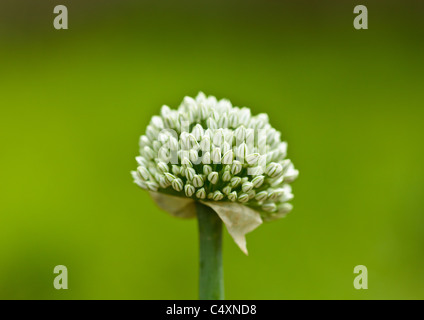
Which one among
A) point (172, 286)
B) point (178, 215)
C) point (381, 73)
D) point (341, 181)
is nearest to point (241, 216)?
point (178, 215)

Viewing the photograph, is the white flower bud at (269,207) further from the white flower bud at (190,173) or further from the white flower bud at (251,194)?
the white flower bud at (190,173)

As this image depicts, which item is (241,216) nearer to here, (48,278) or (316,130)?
(48,278)

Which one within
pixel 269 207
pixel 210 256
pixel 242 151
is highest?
pixel 242 151

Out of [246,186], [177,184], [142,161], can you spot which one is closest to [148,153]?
[142,161]

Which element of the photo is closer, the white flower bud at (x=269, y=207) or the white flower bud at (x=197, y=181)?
the white flower bud at (x=197, y=181)

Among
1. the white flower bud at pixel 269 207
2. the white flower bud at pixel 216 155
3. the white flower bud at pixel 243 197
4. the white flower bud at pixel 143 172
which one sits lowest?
the white flower bud at pixel 269 207

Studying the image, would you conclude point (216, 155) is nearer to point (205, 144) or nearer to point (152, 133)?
point (205, 144)

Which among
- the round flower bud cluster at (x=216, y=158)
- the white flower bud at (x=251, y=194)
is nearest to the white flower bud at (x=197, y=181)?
the round flower bud cluster at (x=216, y=158)

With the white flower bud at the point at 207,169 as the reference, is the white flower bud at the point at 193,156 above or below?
above
